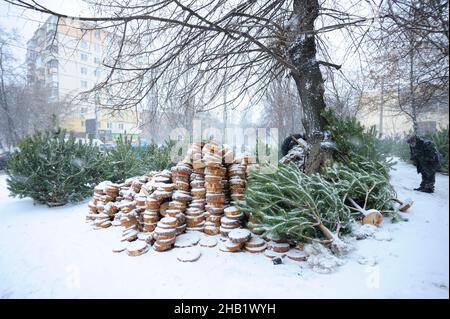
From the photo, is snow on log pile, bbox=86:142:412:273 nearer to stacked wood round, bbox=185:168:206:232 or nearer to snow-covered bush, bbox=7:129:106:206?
stacked wood round, bbox=185:168:206:232

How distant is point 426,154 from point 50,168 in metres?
7.98

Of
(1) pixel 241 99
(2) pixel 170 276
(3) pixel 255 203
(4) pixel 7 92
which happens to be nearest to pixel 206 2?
(1) pixel 241 99

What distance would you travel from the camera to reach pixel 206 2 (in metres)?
4.01

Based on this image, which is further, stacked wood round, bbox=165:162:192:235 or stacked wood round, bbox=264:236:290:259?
stacked wood round, bbox=165:162:192:235

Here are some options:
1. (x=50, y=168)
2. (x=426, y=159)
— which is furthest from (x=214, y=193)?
(x=50, y=168)

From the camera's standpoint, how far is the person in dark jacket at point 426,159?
9.65 feet

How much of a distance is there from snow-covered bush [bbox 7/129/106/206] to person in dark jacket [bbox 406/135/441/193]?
289 inches

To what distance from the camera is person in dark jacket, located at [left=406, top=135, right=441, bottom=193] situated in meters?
2.94

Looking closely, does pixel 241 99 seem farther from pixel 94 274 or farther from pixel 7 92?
pixel 7 92

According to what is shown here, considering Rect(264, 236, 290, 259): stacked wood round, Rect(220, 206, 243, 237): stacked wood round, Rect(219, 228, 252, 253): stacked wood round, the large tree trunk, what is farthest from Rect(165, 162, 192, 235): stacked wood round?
the large tree trunk

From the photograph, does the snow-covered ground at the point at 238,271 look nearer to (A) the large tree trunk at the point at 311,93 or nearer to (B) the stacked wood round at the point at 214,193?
(B) the stacked wood round at the point at 214,193

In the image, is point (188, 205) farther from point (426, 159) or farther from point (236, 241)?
point (426, 159)

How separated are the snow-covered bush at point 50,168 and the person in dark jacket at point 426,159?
7329mm

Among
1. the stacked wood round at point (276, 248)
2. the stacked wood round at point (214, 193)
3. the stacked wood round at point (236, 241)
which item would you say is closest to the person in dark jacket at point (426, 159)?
the stacked wood round at point (276, 248)
